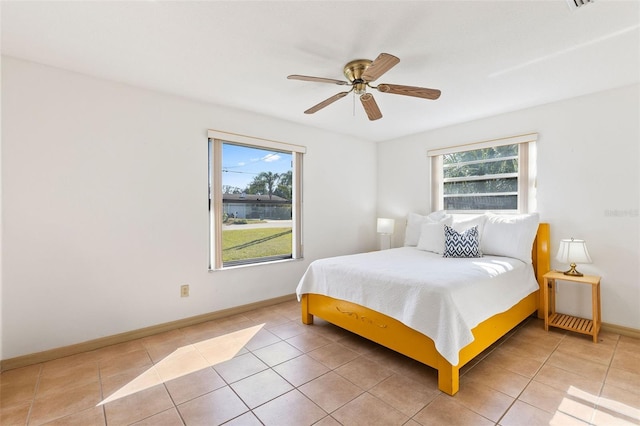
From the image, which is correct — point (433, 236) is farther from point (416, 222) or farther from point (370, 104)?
point (370, 104)

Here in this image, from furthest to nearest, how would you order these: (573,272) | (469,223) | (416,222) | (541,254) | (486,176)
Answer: (416,222), (486,176), (469,223), (541,254), (573,272)

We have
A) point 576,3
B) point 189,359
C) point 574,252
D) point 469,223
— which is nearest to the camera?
point 576,3

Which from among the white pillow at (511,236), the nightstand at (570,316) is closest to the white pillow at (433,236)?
the white pillow at (511,236)

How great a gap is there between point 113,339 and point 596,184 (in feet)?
15.3

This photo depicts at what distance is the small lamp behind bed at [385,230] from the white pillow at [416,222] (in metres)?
0.31

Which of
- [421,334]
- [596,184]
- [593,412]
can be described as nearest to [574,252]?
[596,184]

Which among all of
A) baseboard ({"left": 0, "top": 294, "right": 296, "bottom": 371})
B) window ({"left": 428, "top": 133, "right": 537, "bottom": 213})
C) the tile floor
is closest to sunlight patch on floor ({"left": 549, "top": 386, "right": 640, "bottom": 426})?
the tile floor

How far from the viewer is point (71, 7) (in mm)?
1616

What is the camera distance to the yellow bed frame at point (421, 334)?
191 centimetres

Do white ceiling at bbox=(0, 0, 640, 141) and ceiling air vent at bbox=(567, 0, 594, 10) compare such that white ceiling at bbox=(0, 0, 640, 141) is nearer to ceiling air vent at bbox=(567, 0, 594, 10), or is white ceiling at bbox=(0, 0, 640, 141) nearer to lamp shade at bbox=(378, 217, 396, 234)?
ceiling air vent at bbox=(567, 0, 594, 10)

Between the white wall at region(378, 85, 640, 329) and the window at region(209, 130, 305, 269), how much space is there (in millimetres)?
2669

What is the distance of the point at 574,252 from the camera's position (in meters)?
2.65

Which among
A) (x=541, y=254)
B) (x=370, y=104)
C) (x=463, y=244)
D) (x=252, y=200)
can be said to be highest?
(x=370, y=104)

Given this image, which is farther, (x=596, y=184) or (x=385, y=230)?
(x=385, y=230)
